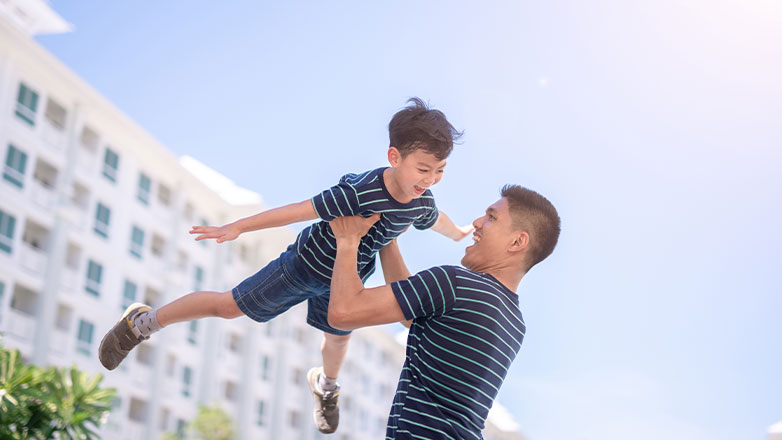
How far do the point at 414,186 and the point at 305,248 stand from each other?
28.6 inches

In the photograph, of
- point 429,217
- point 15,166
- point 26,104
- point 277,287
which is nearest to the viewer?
point 277,287

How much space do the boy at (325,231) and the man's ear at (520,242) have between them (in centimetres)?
60

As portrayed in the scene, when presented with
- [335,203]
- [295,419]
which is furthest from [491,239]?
[295,419]

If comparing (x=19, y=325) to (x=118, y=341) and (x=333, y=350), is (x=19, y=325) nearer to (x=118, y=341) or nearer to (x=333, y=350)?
(x=118, y=341)

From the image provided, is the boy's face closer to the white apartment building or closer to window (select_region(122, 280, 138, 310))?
the white apartment building

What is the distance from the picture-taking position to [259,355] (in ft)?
122

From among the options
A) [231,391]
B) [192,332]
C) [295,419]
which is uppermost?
[192,332]

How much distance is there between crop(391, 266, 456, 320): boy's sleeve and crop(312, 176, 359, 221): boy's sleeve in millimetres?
748

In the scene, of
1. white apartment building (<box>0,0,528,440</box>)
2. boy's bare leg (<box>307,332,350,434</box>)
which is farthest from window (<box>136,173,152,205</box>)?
boy's bare leg (<box>307,332,350,434</box>)

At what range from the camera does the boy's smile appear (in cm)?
396

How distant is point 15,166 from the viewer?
25.5 m

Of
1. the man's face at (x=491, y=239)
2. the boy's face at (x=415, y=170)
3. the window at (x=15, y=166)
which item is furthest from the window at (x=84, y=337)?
the man's face at (x=491, y=239)

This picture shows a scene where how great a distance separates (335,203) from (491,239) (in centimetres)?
81

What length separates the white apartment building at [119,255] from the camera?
25547 mm
